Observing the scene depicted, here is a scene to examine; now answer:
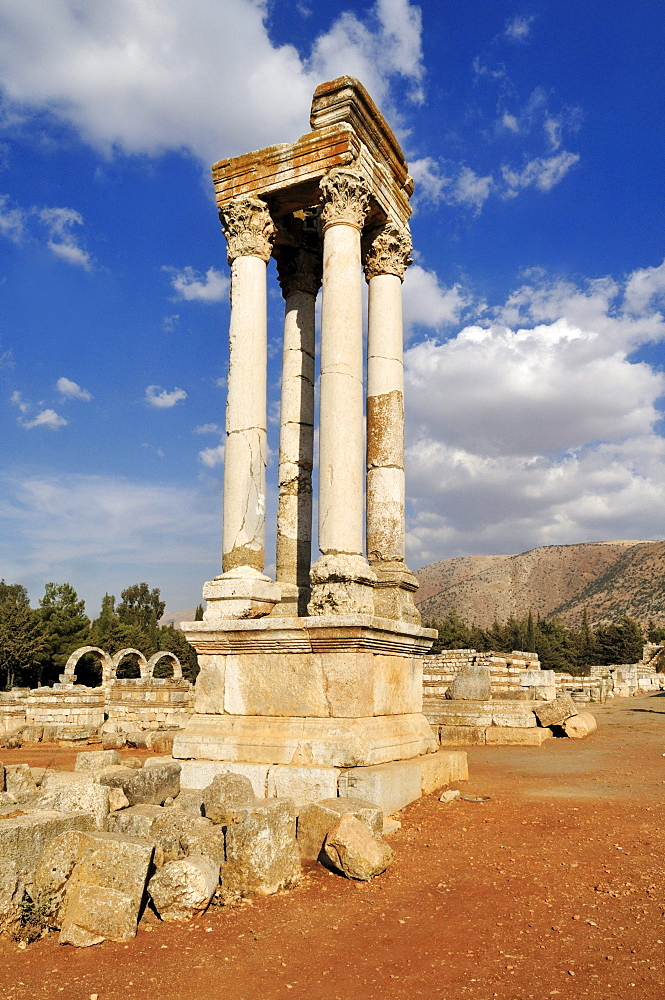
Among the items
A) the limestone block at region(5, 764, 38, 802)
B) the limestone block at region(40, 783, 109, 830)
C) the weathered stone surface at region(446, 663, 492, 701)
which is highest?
the weathered stone surface at region(446, 663, 492, 701)

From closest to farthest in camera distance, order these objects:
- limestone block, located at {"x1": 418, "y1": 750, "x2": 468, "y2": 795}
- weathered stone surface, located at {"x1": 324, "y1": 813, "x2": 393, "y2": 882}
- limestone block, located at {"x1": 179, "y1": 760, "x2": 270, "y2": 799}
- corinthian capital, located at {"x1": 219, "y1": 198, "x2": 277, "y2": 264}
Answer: weathered stone surface, located at {"x1": 324, "y1": 813, "x2": 393, "y2": 882}
limestone block, located at {"x1": 179, "y1": 760, "x2": 270, "y2": 799}
limestone block, located at {"x1": 418, "y1": 750, "x2": 468, "y2": 795}
corinthian capital, located at {"x1": 219, "y1": 198, "x2": 277, "y2": 264}

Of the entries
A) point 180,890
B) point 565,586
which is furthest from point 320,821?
point 565,586

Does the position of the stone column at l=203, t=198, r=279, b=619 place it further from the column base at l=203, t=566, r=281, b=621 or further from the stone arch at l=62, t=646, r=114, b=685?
the stone arch at l=62, t=646, r=114, b=685

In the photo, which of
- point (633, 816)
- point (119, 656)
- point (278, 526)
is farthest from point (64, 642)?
point (633, 816)

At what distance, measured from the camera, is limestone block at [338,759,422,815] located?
22.9 ft

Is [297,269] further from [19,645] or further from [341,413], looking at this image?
[19,645]

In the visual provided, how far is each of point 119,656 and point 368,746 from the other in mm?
24476

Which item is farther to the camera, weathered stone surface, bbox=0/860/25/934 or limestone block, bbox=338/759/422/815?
limestone block, bbox=338/759/422/815

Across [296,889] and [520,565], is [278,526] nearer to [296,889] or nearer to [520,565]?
[296,889]

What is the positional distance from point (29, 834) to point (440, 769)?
17.0 ft

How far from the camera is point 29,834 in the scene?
4.89 meters

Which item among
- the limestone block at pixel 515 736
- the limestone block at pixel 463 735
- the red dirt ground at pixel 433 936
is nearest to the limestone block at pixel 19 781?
the red dirt ground at pixel 433 936

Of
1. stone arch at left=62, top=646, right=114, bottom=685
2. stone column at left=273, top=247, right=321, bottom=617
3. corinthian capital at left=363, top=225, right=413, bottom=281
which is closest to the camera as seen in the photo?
stone column at left=273, top=247, right=321, bottom=617

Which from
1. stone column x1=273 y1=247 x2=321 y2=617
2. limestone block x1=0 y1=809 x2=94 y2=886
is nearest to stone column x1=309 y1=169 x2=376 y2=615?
stone column x1=273 y1=247 x2=321 y2=617
